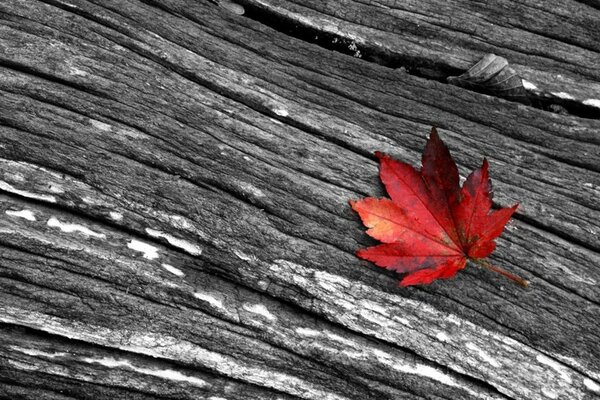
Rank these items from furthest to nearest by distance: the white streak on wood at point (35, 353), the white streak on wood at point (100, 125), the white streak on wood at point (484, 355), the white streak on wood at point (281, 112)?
the white streak on wood at point (281, 112) → the white streak on wood at point (100, 125) → the white streak on wood at point (484, 355) → the white streak on wood at point (35, 353)

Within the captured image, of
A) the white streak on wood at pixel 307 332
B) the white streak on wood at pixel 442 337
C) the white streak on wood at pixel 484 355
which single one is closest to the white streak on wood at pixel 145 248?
the white streak on wood at pixel 307 332

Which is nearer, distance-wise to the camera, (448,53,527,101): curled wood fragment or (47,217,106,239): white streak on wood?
(47,217,106,239): white streak on wood

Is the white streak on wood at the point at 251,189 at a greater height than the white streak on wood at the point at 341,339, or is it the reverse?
the white streak on wood at the point at 251,189

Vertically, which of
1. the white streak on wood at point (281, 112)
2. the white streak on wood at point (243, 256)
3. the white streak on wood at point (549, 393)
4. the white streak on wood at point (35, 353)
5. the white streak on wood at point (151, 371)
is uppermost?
the white streak on wood at point (281, 112)

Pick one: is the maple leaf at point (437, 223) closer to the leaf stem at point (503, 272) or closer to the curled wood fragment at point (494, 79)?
the leaf stem at point (503, 272)

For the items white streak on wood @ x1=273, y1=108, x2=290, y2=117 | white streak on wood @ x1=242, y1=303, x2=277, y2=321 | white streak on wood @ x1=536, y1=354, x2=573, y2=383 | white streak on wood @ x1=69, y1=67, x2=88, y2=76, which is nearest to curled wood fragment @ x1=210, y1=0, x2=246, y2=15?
white streak on wood @ x1=273, y1=108, x2=290, y2=117

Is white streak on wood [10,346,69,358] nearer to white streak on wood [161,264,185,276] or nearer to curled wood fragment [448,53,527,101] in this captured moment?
white streak on wood [161,264,185,276]

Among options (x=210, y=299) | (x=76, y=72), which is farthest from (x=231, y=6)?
(x=210, y=299)
